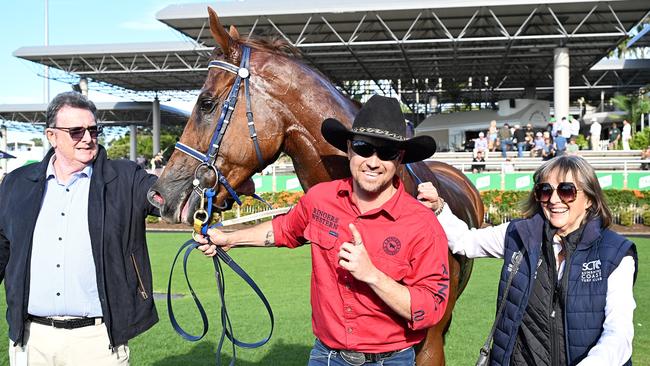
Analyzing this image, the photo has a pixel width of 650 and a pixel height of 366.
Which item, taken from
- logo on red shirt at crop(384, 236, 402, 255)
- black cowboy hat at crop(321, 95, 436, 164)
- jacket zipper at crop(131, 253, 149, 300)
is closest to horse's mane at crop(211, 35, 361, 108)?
black cowboy hat at crop(321, 95, 436, 164)

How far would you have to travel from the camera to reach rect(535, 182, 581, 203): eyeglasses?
255cm

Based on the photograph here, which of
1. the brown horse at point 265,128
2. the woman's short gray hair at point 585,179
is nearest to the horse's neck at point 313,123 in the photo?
the brown horse at point 265,128

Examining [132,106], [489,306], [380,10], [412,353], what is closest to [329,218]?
[412,353]

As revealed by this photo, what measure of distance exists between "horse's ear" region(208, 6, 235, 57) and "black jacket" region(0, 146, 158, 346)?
839 mm

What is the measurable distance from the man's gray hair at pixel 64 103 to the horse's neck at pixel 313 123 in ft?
3.37

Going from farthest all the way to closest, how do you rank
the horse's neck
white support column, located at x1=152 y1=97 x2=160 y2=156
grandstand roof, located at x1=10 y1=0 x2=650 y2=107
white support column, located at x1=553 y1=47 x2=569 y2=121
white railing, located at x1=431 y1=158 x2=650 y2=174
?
1. white support column, located at x1=152 y1=97 x2=160 y2=156
2. white support column, located at x1=553 y1=47 x2=569 y2=121
3. grandstand roof, located at x1=10 y1=0 x2=650 y2=107
4. white railing, located at x1=431 y1=158 x2=650 y2=174
5. the horse's neck

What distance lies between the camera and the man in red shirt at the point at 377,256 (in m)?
2.21

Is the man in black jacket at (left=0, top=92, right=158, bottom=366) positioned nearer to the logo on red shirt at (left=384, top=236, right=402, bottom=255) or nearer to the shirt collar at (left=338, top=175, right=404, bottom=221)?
the shirt collar at (left=338, top=175, right=404, bottom=221)

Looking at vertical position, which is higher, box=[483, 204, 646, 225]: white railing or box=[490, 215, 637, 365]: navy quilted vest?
box=[490, 215, 637, 365]: navy quilted vest

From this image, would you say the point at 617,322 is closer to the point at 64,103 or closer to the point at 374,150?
the point at 374,150

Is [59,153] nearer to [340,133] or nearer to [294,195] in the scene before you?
[340,133]

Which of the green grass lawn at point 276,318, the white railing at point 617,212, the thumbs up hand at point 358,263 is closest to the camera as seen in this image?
the thumbs up hand at point 358,263

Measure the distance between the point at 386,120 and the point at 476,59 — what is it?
29821 millimetres

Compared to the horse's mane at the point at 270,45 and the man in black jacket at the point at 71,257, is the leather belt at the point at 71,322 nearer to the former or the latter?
the man in black jacket at the point at 71,257
